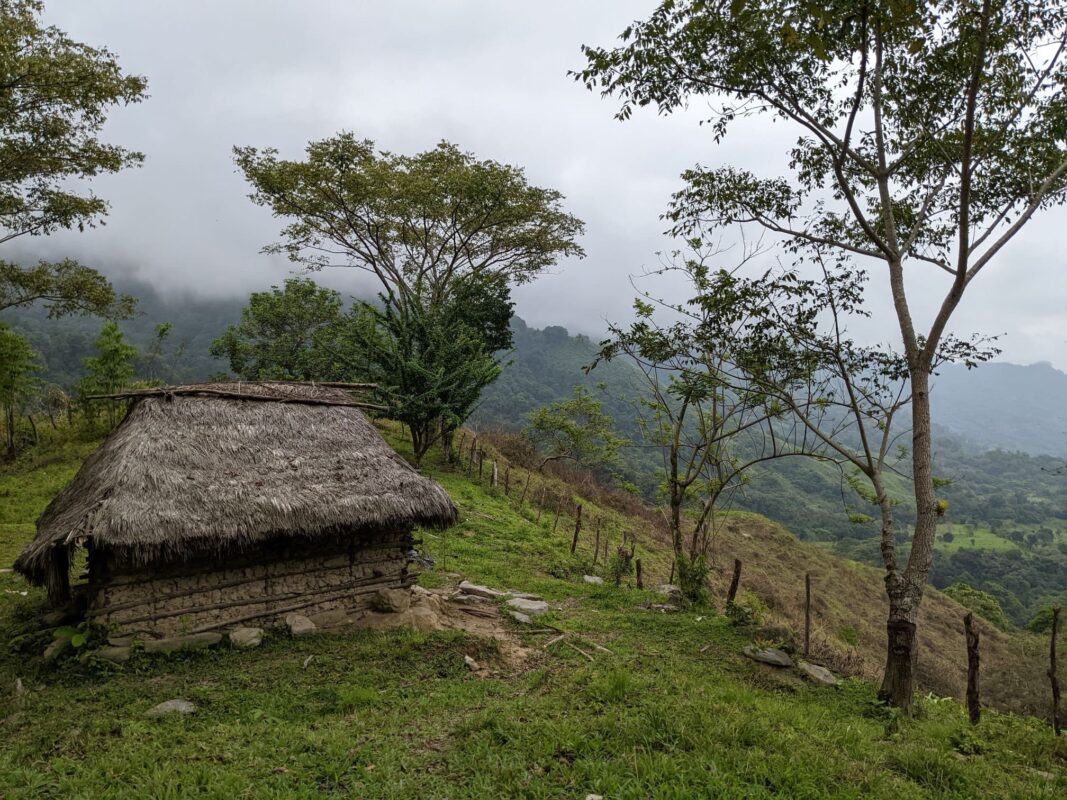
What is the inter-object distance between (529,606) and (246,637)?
4.53 meters

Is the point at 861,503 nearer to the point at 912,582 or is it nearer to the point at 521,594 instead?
the point at 521,594

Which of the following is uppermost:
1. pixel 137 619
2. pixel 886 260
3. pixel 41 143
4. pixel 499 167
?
pixel 499 167

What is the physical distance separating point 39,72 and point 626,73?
11613mm

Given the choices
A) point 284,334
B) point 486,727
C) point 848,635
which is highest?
point 284,334

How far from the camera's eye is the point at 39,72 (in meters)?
11.8

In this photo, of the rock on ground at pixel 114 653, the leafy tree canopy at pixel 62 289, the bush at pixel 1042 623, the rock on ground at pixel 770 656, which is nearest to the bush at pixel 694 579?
the rock on ground at pixel 770 656

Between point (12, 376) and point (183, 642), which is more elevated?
point (12, 376)

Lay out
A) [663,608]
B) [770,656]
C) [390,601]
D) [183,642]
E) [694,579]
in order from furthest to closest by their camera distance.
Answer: [694,579] → [663,608] → [390,601] → [770,656] → [183,642]

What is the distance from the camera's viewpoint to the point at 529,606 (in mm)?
10500

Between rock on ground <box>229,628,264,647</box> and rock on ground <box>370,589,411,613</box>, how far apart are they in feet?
5.38

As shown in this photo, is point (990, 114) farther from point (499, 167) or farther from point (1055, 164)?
point (499, 167)

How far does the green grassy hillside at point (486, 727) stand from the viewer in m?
4.69

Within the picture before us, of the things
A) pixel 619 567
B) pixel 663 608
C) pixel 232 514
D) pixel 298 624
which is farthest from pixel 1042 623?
pixel 232 514

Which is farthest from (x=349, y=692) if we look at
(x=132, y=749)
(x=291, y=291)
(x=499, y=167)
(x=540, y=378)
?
(x=540, y=378)
